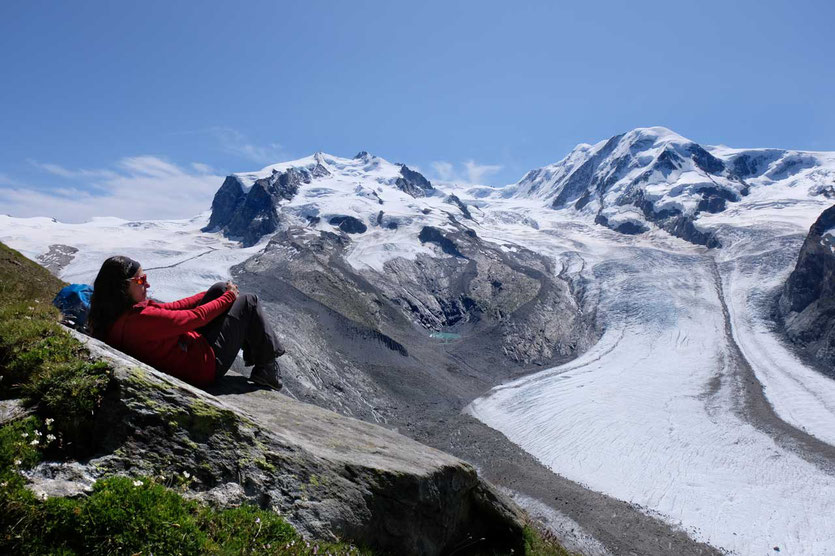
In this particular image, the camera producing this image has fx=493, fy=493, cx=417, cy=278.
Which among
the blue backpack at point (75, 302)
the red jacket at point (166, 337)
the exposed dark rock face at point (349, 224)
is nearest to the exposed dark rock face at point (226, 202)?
the exposed dark rock face at point (349, 224)

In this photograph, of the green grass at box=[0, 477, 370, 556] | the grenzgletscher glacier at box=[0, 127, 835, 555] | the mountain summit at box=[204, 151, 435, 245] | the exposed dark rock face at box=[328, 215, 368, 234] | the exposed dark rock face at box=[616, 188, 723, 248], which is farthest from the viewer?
the mountain summit at box=[204, 151, 435, 245]

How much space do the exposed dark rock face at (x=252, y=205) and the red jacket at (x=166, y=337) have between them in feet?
418

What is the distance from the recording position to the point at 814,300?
250ft

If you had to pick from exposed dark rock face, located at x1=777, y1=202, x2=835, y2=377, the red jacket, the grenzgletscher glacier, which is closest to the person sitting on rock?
the red jacket

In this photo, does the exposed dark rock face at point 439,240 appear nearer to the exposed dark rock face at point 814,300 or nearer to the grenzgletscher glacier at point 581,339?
the grenzgletscher glacier at point 581,339

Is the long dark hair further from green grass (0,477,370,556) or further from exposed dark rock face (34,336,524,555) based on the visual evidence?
green grass (0,477,370,556)

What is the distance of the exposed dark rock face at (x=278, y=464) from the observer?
422cm

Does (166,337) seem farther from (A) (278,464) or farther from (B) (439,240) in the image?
(B) (439,240)

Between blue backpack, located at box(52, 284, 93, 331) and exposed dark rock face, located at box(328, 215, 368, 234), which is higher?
exposed dark rock face, located at box(328, 215, 368, 234)

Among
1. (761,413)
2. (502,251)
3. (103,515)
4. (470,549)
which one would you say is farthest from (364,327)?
(502,251)

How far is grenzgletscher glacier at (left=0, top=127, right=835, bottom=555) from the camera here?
115 feet

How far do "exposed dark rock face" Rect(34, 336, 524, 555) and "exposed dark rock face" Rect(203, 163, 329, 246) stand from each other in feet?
418

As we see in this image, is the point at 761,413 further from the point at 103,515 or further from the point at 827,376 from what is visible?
the point at 103,515

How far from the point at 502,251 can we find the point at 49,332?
125 m
